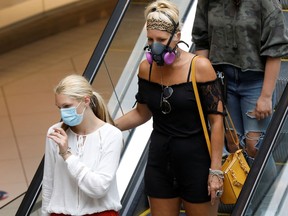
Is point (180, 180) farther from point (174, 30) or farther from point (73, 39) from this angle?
point (73, 39)

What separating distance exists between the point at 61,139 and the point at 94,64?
182 centimetres

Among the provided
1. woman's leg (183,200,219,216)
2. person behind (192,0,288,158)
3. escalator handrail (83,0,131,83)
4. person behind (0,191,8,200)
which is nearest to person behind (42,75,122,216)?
woman's leg (183,200,219,216)

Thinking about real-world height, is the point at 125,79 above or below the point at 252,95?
below

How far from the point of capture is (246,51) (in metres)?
5.43

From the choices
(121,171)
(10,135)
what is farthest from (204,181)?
(10,135)

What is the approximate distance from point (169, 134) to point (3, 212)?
3435 mm

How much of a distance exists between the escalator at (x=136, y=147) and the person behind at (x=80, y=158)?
0.68 m

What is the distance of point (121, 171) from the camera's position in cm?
675

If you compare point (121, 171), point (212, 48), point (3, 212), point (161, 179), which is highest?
point (212, 48)

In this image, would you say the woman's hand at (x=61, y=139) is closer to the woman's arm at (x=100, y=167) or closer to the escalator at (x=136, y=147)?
the woman's arm at (x=100, y=167)

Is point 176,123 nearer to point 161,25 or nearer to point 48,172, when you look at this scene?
point 161,25

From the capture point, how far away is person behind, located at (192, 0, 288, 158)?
17.5ft

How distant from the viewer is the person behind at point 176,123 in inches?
197

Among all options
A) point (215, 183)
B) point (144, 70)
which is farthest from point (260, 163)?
point (144, 70)
